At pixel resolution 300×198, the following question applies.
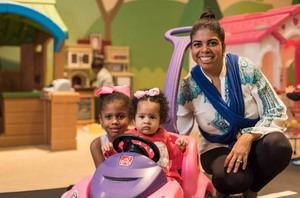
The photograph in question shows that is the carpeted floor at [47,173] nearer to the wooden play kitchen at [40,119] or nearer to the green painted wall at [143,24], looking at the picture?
the wooden play kitchen at [40,119]

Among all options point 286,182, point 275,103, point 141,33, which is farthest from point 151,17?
point 275,103

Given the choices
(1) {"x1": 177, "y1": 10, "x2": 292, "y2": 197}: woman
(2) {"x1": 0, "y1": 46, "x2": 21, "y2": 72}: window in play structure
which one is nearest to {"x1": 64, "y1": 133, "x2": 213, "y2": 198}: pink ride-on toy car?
(1) {"x1": 177, "y1": 10, "x2": 292, "y2": 197}: woman

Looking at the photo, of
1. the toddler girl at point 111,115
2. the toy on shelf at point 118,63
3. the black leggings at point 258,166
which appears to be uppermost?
the toy on shelf at point 118,63

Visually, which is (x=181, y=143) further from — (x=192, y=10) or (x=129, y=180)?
(x=192, y=10)

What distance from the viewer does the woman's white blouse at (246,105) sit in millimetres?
1584

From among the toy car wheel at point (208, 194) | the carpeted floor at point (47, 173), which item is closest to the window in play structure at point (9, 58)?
the carpeted floor at point (47, 173)

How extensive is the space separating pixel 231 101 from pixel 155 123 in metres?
0.40

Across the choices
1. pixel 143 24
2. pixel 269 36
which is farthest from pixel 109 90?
pixel 143 24

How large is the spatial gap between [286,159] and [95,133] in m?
3.37

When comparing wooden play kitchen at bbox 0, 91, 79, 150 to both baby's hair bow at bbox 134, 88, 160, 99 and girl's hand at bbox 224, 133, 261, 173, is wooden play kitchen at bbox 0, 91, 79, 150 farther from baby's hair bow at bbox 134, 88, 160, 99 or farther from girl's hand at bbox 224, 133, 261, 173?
girl's hand at bbox 224, 133, 261, 173

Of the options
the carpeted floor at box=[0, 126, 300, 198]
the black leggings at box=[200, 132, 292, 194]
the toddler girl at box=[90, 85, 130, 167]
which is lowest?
the carpeted floor at box=[0, 126, 300, 198]

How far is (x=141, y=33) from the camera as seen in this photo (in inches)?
240

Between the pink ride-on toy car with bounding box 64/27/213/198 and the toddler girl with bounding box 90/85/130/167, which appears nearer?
the pink ride-on toy car with bounding box 64/27/213/198

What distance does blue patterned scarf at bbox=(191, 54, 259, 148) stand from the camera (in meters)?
1.62
